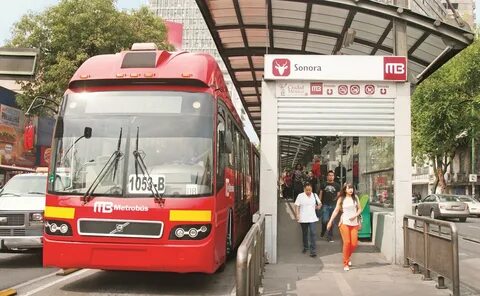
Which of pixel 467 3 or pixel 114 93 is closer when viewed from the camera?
pixel 114 93

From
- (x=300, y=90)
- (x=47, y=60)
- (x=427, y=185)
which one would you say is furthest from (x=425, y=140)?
(x=427, y=185)

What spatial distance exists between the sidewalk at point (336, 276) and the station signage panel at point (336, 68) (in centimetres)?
360

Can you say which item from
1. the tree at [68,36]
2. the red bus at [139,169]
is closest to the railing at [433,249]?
the red bus at [139,169]

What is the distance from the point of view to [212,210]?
7430mm

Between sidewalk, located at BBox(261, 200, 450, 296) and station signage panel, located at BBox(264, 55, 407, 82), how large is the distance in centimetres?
360

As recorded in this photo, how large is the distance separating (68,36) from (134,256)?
19250 mm

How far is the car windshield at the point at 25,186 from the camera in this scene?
37.5 ft

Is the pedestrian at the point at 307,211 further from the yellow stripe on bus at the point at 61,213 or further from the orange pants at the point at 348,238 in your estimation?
the yellow stripe on bus at the point at 61,213

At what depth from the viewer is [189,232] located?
23.8ft

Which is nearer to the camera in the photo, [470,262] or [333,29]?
[470,262]

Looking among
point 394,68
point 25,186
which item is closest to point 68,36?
point 25,186

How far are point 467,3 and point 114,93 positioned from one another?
102804mm

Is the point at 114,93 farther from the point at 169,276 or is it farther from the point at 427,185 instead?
the point at 427,185

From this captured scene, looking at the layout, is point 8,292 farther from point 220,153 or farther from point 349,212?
point 349,212
